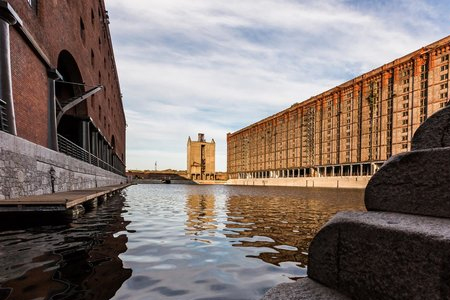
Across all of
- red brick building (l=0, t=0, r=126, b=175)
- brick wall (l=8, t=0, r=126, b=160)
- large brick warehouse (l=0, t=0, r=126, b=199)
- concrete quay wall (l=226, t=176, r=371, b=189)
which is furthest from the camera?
concrete quay wall (l=226, t=176, r=371, b=189)

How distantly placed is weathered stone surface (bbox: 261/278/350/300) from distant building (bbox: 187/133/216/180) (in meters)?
123

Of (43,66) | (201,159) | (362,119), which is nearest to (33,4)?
(43,66)

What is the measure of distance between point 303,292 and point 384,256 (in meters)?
0.64

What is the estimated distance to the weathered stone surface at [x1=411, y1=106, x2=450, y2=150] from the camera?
2307 mm

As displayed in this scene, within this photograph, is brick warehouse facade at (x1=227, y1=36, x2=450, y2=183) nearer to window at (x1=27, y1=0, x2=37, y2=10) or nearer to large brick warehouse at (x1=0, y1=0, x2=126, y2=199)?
large brick warehouse at (x1=0, y1=0, x2=126, y2=199)

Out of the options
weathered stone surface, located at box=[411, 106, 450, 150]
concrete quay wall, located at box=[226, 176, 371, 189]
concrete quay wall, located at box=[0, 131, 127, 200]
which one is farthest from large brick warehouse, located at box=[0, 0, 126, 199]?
concrete quay wall, located at box=[226, 176, 371, 189]

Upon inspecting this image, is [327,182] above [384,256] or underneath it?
underneath

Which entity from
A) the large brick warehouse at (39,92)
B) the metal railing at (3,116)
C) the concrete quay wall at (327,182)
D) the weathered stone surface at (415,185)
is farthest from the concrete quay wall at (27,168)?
the concrete quay wall at (327,182)

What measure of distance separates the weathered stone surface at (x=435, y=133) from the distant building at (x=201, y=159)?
403ft

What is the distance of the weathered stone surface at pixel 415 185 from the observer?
1.95 metres

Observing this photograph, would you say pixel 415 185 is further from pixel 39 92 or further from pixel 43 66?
pixel 43 66

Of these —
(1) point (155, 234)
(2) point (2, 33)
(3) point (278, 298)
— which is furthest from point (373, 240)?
(2) point (2, 33)

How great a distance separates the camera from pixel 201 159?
5015 inches

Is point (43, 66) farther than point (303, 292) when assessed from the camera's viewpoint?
Yes
